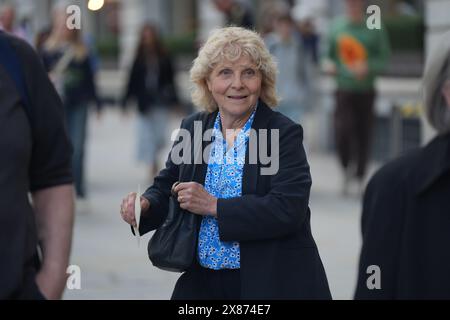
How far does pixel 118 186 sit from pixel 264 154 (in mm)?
10021

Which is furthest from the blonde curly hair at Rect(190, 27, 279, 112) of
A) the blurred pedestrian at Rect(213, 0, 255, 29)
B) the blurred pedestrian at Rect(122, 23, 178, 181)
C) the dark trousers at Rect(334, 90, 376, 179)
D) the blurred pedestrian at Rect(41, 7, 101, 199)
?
the blurred pedestrian at Rect(122, 23, 178, 181)

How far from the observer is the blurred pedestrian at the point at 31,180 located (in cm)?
296

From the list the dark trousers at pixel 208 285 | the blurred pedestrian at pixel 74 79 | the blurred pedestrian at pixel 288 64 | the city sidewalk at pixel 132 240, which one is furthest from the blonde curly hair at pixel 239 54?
the blurred pedestrian at pixel 288 64

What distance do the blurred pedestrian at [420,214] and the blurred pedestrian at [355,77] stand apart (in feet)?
28.4

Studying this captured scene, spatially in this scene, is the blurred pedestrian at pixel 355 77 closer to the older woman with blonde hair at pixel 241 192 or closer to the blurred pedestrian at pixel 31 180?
the older woman with blonde hair at pixel 241 192

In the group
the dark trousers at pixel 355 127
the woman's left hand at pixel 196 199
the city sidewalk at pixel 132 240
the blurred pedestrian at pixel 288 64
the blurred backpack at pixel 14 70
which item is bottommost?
the city sidewalk at pixel 132 240

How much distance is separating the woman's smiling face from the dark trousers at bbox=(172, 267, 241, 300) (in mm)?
548

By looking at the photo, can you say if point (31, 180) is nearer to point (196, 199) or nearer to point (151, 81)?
point (196, 199)

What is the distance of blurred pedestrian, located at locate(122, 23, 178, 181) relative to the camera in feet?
43.5

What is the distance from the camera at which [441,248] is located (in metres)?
3.01
